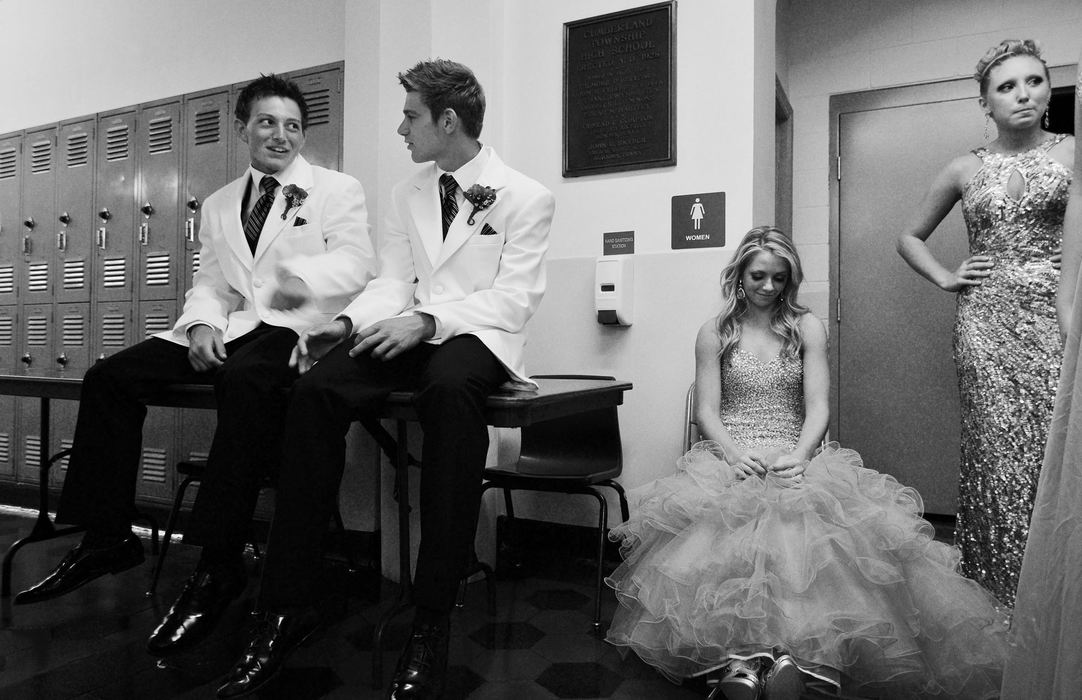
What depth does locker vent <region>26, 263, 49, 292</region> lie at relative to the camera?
4.17m

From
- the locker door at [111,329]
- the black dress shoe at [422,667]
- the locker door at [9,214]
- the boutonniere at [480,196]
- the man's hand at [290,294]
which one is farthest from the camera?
the locker door at [9,214]

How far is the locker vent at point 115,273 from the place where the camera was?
3867 millimetres

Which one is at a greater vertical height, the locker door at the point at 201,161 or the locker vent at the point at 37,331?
the locker door at the point at 201,161

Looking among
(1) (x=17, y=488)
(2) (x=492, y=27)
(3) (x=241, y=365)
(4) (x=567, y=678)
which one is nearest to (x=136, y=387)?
(3) (x=241, y=365)

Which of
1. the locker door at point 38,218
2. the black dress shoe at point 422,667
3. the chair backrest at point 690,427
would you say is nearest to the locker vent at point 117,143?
the locker door at point 38,218

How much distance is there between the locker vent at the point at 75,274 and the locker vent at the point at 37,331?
263mm

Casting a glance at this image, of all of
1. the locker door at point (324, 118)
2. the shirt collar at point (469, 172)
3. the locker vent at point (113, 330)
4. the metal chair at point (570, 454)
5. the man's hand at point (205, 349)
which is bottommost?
the metal chair at point (570, 454)

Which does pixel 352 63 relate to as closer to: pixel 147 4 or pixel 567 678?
pixel 147 4

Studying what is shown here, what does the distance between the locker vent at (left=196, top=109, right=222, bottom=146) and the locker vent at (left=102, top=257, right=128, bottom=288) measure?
802 millimetres

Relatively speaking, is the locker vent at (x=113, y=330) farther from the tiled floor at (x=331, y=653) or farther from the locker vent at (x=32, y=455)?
the tiled floor at (x=331, y=653)

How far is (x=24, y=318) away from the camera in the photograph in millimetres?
4195

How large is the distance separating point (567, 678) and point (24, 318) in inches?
159

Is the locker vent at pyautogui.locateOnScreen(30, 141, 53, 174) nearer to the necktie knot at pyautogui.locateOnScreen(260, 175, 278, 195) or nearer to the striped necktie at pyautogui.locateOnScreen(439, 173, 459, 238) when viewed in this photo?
the necktie knot at pyautogui.locateOnScreen(260, 175, 278, 195)

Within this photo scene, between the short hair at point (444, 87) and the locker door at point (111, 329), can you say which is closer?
the short hair at point (444, 87)
